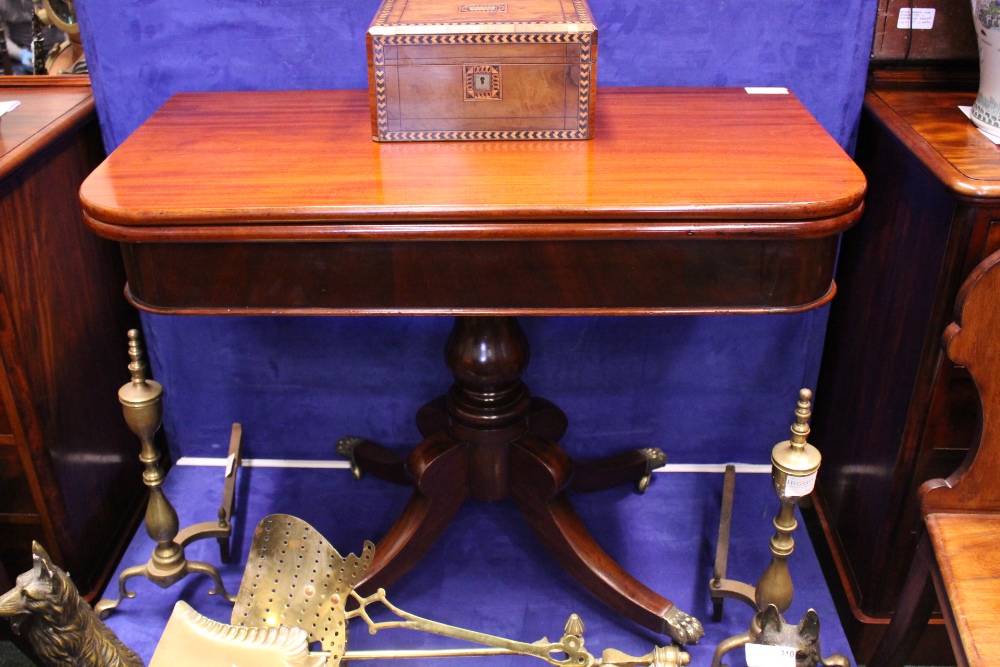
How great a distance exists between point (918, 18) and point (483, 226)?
3.15 feet

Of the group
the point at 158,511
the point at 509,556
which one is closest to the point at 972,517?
the point at 509,556

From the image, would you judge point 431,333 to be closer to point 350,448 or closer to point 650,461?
point 350,448

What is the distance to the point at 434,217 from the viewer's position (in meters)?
1.13

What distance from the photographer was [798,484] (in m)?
1.40

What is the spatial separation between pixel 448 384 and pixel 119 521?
74 centimetres

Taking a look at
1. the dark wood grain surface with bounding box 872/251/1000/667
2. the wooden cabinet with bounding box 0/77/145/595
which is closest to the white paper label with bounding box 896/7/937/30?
the dark wood grain surface with bounding box 872/251/1000/667

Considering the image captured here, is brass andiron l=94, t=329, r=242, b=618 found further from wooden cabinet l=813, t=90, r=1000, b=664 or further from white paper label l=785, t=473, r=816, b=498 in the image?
wooden cabinet l=813, t=90, r=1000, b=664

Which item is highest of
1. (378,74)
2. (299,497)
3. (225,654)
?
(378,74)

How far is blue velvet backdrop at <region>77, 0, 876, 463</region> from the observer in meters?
1.61

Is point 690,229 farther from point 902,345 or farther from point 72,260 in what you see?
point 72,260

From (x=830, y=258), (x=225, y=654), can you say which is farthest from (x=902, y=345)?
(x=225, y=654)

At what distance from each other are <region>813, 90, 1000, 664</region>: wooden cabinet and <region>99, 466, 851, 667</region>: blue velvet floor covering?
0.16 m

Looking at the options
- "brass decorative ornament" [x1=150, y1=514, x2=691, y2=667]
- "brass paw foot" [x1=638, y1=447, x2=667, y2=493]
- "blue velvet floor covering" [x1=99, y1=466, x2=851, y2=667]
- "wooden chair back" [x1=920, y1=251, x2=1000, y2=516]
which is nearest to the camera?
"brass decorative ornament" [x1=150, y1=514, x2=691, y2=667]

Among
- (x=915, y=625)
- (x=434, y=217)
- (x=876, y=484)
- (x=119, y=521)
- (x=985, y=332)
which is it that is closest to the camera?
(x=434, y=217)
